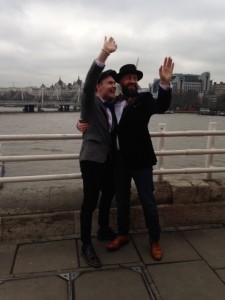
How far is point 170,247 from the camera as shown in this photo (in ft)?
10.7

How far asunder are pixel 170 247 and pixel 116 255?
0.57 metres

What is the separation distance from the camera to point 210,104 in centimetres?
10938

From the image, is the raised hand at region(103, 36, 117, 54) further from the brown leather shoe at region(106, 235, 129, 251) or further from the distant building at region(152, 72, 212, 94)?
the distant building at region(152, 72, 212, 94)

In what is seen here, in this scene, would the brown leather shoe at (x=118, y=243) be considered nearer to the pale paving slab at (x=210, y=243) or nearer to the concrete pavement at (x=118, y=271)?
the concrete pavement at (x=118, y=271)

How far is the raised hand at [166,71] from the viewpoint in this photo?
9.15 feet

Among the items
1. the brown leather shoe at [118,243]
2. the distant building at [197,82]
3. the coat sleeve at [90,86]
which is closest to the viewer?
the coat sleeve at [90,86]

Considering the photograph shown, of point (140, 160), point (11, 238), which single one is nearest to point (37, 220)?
point (11, 238)

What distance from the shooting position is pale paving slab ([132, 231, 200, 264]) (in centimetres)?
303

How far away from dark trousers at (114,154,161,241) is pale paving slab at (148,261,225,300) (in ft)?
1.21

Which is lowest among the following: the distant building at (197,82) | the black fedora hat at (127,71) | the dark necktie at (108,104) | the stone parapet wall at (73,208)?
the stone parapet wall at (73,208)

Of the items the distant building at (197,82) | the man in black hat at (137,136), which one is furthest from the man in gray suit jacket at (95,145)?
the distant building at (197,82)

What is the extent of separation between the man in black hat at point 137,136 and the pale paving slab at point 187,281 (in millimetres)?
219

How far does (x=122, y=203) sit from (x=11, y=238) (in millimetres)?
1216

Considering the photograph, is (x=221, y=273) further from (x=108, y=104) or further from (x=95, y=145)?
(x=108, y=104)
